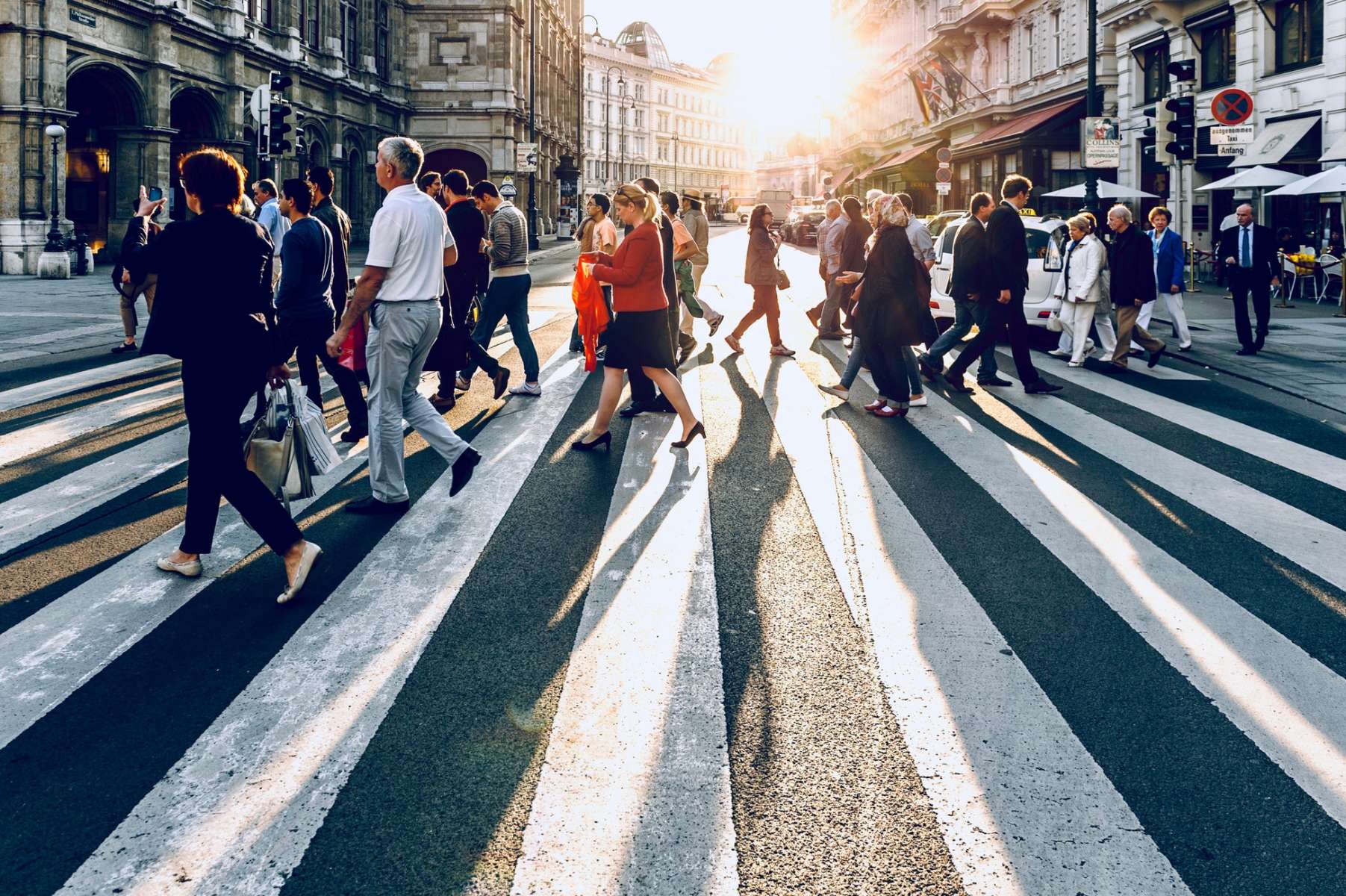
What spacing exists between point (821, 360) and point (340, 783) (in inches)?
400

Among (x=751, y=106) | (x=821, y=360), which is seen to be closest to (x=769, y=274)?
(x=821, y=360)

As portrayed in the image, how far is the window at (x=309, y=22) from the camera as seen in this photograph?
1486 inches

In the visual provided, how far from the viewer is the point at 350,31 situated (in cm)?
4266

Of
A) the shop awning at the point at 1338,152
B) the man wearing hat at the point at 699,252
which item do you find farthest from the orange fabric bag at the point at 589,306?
the shop awning at the point at 1338,152

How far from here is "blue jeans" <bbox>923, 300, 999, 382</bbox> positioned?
10.9 metres

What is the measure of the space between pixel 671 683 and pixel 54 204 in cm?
2507

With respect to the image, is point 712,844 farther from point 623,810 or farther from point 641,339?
point 641,339

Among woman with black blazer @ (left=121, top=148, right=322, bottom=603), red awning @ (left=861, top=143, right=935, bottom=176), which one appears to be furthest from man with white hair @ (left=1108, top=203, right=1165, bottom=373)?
red awning @ (left=861, top=143, right=935, bottom=176)

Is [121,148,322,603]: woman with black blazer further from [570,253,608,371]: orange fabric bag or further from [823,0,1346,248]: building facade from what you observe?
[823,0,1346,248]: building facade

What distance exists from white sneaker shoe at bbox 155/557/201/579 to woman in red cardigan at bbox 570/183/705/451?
3177 millimetres

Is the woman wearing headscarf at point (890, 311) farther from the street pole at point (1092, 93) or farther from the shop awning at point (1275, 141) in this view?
the shop awning at point (1275, 141)

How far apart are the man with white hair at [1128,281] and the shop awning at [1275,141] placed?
1138 cm

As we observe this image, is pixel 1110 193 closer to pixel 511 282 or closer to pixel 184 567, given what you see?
pixel 511 282

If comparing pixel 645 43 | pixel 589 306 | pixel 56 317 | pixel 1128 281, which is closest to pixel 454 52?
pixel 56 317
